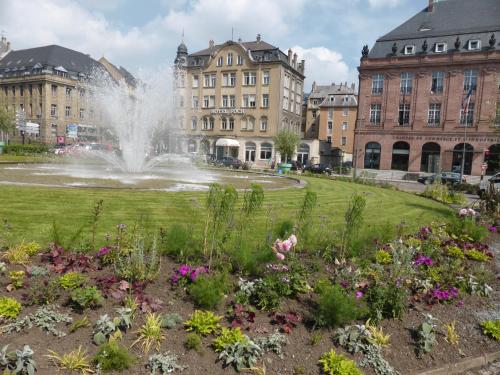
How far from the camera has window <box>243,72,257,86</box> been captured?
203 ft

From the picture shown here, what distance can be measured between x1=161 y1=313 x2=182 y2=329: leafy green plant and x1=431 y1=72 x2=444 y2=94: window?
170 ft

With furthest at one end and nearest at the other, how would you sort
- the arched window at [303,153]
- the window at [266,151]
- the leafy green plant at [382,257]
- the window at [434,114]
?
the arched window at [303,153] < the window at [266,151] < the window at [434,114] < the leafy green plant at [382,257]

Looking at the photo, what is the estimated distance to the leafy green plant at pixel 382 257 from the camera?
7.95m

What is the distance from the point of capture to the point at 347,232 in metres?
7.77

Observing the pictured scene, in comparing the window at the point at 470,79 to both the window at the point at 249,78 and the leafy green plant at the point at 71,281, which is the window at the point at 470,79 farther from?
the leafy green plant at the point at 71,281

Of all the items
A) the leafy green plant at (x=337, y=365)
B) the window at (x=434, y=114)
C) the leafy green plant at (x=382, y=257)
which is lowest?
the leafy green plant at (x=337, y=365)

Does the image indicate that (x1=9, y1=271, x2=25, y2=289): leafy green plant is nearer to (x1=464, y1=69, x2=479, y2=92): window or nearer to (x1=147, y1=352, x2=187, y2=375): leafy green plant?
(x1=147, y1=352, x2=187, y2=375): leafy green plant

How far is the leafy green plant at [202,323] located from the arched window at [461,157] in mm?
48992

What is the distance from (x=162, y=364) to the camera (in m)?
4.23

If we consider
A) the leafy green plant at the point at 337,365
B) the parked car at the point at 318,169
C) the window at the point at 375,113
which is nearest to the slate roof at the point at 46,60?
the parked car at the point at 318,169

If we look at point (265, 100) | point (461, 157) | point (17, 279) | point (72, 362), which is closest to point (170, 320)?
point (72, 362)

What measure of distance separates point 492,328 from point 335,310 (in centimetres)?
258

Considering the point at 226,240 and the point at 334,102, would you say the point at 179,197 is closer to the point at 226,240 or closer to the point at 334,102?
the point at 226,240

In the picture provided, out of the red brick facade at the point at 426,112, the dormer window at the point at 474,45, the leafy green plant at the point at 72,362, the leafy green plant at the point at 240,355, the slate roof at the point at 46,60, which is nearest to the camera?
the leafy green plant at the point at 72,362
